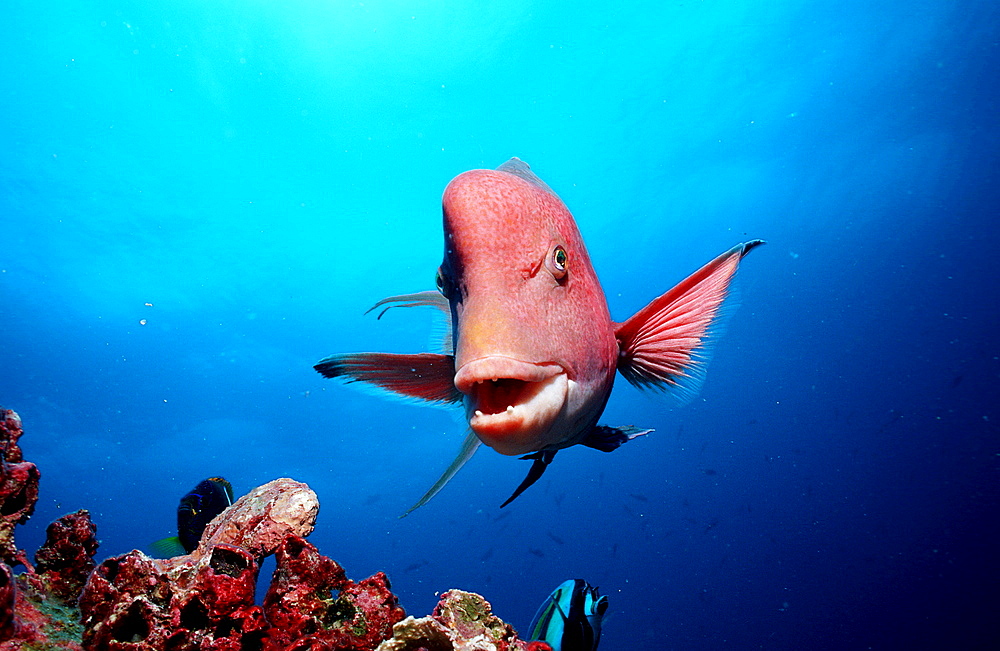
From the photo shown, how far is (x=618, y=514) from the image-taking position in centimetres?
8106

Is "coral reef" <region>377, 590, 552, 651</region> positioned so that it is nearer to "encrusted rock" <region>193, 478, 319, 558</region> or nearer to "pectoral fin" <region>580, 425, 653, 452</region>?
"encrusted rock" <region>193, 478, 319, 558</region>

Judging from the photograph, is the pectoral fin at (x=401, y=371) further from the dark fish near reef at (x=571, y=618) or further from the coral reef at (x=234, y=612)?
the dark fish near reef at (x=571, y=618)

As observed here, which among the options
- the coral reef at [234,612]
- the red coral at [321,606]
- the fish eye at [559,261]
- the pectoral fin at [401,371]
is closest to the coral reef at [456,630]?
the coral reef at [234,612]

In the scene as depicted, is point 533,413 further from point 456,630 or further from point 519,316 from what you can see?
point 456,630

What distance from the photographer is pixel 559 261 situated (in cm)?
193

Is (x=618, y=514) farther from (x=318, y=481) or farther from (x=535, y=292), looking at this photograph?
(x=535, y=292)

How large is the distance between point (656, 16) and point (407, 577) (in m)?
84.1

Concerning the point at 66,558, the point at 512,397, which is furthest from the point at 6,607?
the point at 512,397

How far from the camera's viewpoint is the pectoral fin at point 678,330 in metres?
2.15

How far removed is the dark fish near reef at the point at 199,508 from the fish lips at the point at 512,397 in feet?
11.2

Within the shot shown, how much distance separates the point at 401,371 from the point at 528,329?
1.00m

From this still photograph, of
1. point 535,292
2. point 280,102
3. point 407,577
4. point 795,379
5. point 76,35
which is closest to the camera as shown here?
point 535,292

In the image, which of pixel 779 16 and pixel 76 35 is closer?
pixel 76 35

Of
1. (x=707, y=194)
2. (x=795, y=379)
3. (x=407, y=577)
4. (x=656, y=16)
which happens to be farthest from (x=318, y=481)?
(x=795, y=379)
